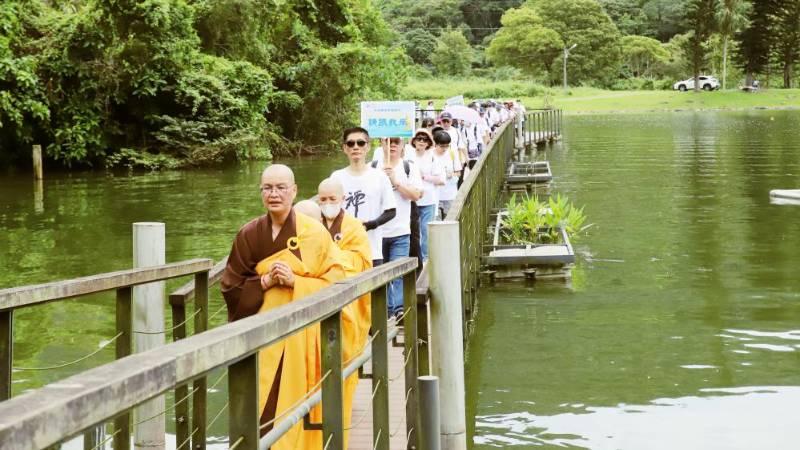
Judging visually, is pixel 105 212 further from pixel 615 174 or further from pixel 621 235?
pixel 615 174

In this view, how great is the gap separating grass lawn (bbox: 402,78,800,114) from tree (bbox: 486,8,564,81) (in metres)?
11.3

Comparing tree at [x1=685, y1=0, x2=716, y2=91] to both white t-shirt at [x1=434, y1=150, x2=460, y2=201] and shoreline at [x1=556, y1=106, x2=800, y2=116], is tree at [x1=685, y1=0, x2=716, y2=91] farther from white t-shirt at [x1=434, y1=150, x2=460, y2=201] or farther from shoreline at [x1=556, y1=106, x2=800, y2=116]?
white t-shirt at [x1=434, y1=150, x2=460, y2=201]

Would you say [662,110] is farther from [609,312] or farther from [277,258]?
[277,258]

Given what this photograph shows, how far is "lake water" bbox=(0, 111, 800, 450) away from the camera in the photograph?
7.81 m

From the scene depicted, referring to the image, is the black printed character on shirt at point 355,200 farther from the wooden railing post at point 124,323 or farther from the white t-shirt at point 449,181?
the white t-shirt at point 449,181

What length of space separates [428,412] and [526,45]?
110141mm

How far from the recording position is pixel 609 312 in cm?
1127

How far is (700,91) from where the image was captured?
306 feet

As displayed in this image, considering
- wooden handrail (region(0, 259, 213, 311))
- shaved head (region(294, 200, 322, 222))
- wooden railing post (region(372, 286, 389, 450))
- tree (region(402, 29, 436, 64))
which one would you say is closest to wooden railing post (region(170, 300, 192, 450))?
wooden handrail (region(0, 259, 213, 311))

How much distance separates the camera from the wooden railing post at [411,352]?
484cm

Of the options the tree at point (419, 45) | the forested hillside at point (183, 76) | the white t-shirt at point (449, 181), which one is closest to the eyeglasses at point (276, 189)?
the white t-shirt at point (449, 181)

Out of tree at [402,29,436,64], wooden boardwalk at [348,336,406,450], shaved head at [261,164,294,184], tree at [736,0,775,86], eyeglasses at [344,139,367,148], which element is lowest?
wooden boardwalk at [348,336,406,450]

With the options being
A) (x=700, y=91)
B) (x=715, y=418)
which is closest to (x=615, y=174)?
(x=715, y=418)

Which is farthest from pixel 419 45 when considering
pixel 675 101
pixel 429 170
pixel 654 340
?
pixel 654 340
